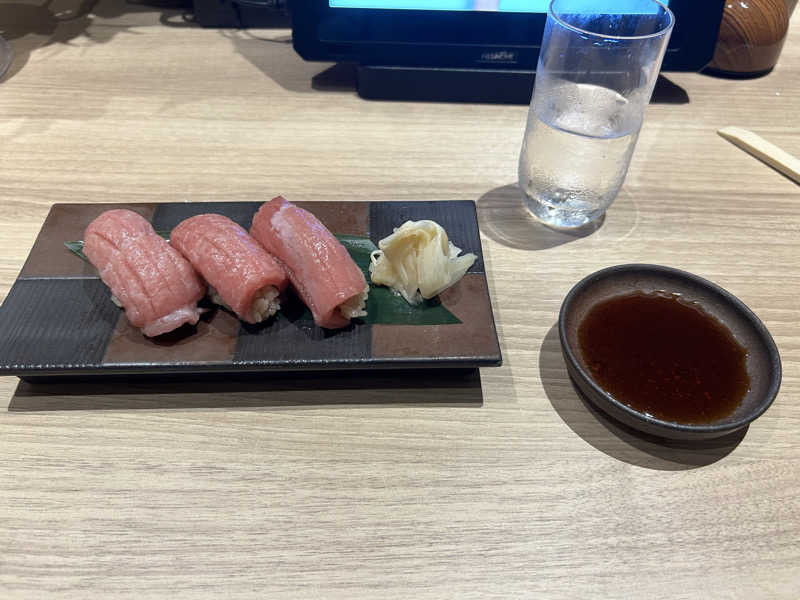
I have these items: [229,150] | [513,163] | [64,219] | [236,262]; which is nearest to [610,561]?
[236,262]

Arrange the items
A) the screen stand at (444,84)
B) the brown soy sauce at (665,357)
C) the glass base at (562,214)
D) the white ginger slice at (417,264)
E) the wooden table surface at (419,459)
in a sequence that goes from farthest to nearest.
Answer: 1. the screen stand at (444,84)
2. the glass base at (562,214)
3. the white ginger slice at (417,264)
4. the brown soy sauce at (665,357)
5. the wooden table surface at (419,459)

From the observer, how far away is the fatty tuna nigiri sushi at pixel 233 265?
33.9 inches

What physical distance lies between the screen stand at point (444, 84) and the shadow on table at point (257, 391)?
92cm

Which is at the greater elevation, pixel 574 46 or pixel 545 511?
pixel 574 46

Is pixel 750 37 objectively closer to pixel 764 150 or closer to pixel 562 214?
pixel 764 150

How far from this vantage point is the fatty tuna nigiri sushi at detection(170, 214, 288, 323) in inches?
33.9

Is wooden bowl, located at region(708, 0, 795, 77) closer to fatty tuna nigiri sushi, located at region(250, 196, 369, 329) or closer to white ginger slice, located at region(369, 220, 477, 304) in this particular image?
white ginger slice, located at region(369, 220, 477, 304)

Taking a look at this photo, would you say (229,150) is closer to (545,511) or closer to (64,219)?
(64,219)

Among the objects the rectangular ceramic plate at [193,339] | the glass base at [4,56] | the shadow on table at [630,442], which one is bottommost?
the shadow on table at [630,442]

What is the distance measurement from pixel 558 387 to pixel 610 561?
10.5 inches

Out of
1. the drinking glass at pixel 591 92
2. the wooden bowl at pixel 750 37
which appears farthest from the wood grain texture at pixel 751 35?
the drinking glass at pixel 591 92

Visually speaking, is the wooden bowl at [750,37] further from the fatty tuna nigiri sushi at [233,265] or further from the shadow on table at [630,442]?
the fatty tuna nigiri sushi at [233,265]

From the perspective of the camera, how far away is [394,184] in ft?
4.22

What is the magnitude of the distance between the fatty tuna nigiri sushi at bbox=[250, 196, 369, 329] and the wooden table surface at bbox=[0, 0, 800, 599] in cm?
12
